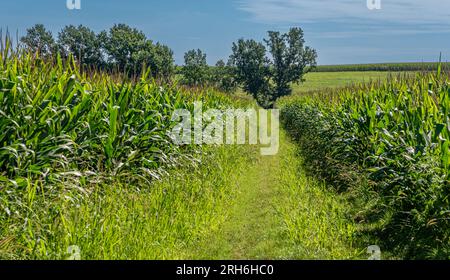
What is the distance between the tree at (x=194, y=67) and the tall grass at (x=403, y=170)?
1367 inches

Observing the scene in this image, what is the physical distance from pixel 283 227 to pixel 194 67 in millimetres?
40862

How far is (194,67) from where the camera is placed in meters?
46.5

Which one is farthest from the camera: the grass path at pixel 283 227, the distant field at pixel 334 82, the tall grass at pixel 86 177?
the distant field at pixel 334 82

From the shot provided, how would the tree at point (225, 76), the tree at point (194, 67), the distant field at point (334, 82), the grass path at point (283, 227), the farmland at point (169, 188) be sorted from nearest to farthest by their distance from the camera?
the farmland at point (169, 188) → the grass path at point (283, 227) → the tree at point (194, 67) → the tree at point (225, 76) → the distant field at point (334, 82)

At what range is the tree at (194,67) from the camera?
44.7 metres

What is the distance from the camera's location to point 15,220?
188 inches

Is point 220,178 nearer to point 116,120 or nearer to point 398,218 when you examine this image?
point 116,120

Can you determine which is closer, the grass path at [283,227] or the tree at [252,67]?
the grass path at [283,227]

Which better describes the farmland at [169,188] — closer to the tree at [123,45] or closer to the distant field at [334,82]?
the tree at [123,45]

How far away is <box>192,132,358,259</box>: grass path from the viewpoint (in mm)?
5969

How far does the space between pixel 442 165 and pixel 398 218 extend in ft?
3.97

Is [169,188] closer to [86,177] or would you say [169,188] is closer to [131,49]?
[86,177]

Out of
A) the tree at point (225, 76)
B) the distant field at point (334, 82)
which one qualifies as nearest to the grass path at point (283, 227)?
the distant field at point (334, 82)
